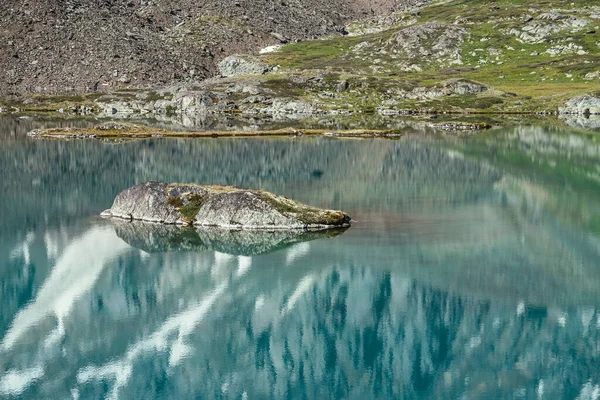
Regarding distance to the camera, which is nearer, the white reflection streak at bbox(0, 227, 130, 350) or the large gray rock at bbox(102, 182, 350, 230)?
the white reflection streak at bbox(0, 227, 130, 350)

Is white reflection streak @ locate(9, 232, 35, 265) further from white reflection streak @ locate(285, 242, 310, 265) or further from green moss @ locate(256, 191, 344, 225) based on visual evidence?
white reflection streak @ locate(285, 242, 310, 265)

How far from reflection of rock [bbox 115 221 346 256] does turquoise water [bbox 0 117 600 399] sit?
218 mm

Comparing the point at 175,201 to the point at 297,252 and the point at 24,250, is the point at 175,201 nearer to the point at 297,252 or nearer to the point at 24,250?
the point at 24,250

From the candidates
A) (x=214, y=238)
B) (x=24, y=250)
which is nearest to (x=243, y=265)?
(x=214, y=238)

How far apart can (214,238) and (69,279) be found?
416 inches

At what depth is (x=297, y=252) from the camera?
46.1 m

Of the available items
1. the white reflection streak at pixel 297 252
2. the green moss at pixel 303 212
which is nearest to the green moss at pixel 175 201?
the green moss at pixel 303 212

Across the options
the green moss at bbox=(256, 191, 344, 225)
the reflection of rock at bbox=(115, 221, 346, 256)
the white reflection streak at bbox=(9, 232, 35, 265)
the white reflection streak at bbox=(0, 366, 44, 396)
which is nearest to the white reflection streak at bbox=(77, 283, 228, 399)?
the white reflection streak at bbox=(0, 366, 44, 396)

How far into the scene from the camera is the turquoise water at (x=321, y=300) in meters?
28.8

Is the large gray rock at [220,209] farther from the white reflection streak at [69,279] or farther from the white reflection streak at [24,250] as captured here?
the white reflection streak at [24,250]

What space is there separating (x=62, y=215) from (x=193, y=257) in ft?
63.9

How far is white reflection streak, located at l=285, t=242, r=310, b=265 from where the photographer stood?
1758 inches

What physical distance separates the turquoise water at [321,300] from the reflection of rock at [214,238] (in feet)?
0.72

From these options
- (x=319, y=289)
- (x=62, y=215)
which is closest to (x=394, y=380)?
(x=319, y=289)
